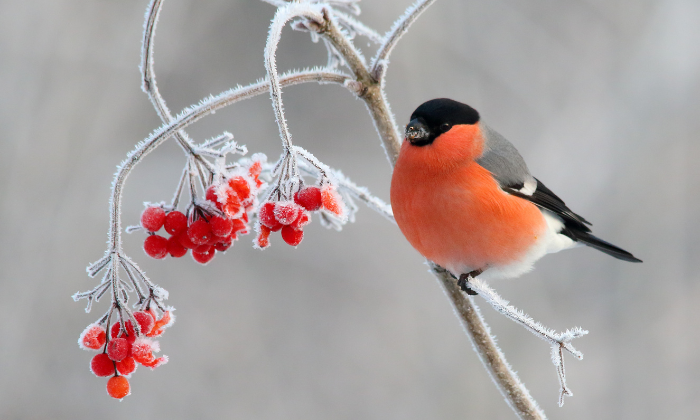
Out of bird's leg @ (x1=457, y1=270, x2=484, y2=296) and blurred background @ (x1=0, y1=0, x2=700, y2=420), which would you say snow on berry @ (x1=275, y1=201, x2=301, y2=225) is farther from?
blurred background @ (x1=0, y1=0, x2=700, y2=420)

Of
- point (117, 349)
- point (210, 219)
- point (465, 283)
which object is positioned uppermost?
point (210, 219)

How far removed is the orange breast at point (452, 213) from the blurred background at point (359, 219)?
2.10 meters

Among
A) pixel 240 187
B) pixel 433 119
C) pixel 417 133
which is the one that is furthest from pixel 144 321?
pixel 433 119

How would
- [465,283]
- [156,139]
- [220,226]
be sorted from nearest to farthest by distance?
[156,139], [220,226], [465,283]

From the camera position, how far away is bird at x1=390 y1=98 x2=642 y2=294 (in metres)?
1.32

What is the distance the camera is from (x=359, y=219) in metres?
3.72

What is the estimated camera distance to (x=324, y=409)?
3.56 meters

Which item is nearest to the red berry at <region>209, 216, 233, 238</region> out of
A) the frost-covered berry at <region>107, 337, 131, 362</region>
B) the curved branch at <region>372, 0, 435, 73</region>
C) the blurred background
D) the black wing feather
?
the frost-covered berry at <region>107, 337, 131, 362</region>

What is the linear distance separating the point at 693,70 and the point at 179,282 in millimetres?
3788

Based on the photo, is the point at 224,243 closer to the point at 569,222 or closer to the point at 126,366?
the point at 126,366

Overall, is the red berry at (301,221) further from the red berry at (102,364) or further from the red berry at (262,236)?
the red berry at (102,364)

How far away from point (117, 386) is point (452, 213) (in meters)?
0.79

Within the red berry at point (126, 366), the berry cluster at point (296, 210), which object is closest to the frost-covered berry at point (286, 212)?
the berry cluster at point (296, 210)

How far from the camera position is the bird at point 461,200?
1324 millimetres
